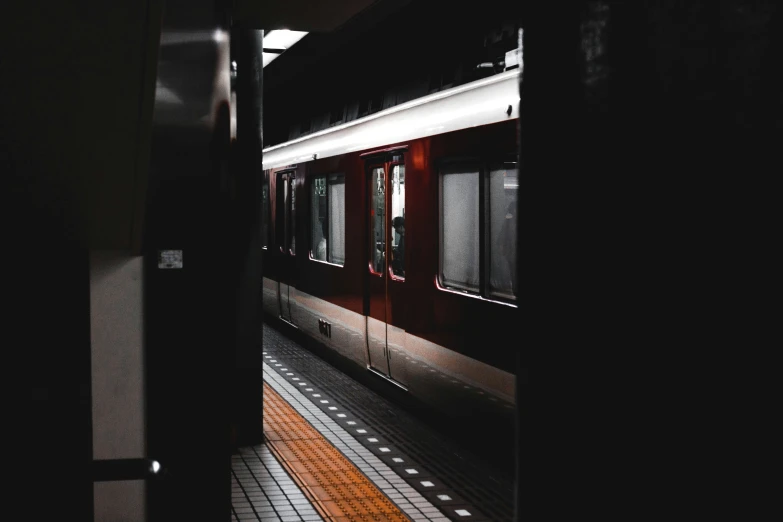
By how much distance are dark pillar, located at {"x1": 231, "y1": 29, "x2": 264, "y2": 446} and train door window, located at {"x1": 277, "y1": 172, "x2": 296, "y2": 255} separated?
4939 millimetres

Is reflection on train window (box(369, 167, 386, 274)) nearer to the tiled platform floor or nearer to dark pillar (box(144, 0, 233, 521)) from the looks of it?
the tiled platform floor

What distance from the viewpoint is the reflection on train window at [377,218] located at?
7.86 m

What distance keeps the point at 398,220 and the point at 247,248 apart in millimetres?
1587

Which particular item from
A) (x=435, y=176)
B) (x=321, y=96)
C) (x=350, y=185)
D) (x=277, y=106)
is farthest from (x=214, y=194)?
(x=277, y=106)

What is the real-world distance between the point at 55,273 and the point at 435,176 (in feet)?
16.5

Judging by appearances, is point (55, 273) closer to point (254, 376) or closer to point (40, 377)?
point (40, 377)

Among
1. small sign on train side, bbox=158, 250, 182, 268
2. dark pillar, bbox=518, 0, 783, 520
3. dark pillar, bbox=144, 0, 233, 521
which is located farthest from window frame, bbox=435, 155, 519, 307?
dark pillar, bbox=518, 0, 783, 520

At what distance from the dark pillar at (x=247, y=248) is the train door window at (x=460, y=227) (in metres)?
1.37

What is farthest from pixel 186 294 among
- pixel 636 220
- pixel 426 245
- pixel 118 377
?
pixel 636 220

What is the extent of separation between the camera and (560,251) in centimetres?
69

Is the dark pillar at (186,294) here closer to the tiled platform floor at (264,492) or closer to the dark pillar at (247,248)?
the tiled platform floor at (264,492)

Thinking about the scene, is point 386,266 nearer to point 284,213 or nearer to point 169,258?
point 169,258

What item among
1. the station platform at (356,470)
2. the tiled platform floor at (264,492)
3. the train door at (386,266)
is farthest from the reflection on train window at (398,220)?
the tiled platform floor at (264,492)

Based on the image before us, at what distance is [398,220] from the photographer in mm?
7340
